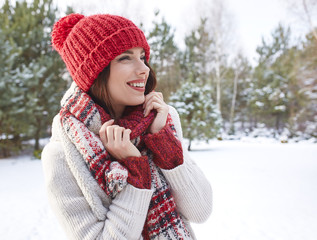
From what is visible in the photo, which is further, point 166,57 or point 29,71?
point 166,57

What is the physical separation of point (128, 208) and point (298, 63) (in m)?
6.70

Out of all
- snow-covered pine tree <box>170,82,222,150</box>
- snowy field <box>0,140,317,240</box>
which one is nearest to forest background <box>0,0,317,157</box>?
snow-covered pine tree <box>170,82,222,150</box>

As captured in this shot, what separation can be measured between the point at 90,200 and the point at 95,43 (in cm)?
72

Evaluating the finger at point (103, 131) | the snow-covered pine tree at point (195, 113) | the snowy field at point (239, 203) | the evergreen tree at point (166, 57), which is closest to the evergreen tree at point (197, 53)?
the evergreen tree at point (166, 57)

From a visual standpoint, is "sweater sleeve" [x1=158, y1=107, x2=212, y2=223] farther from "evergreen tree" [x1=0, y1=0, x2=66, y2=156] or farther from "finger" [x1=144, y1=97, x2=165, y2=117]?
"evergreen tree" [x1=0, y1=0, x2=66, y2=156]

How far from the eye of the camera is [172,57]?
580 inches

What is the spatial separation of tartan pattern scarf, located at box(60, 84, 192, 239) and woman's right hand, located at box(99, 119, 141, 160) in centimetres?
3

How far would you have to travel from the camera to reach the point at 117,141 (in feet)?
3.12

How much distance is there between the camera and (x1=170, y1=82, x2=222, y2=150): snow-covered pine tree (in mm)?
8602

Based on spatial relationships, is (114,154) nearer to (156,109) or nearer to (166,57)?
(156,109)

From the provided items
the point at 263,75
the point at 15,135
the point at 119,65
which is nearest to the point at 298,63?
the point at 119,65

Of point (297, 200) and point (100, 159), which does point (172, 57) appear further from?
point (100, 159)

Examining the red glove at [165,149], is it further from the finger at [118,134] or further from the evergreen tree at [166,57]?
the evergreen tree at [166,57]

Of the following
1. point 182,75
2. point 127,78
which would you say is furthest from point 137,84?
point 182,75
